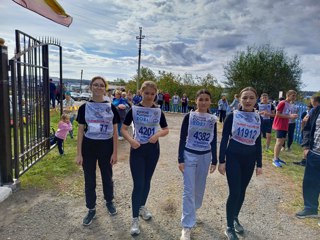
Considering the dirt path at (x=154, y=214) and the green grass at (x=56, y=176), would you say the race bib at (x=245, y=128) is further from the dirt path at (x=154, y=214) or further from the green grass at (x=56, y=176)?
the green grass at (x=56, y=176)

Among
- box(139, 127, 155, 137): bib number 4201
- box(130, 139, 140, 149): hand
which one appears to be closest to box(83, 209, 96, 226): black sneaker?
box(130, 139, 140, 149): hand

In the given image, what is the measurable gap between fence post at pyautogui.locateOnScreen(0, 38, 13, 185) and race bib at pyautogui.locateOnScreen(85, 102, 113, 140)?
181cm

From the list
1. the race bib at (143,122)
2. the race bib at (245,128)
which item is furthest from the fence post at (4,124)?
the race bib at (245,128)

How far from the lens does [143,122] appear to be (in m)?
3.28

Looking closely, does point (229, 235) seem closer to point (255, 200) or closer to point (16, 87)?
point (255, 200)

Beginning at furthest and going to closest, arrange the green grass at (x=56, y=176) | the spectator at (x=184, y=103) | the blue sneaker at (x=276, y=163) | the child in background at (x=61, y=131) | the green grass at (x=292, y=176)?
the spectator at (x=184, y=103) → the blue sneaker at (x=276, y=163) → the child in background at (x=61, y=131) → the green grass at (x=56, y=176) → the green grass at (x=292, y=176)

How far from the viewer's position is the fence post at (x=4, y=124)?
13.8ft

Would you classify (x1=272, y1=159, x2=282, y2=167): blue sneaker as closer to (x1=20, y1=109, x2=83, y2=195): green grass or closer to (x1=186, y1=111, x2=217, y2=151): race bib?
(x1=186, y1=111, x2=217, y2=151): race bib

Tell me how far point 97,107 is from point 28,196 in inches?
85.6

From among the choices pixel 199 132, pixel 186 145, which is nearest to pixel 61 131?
pixel 186 145

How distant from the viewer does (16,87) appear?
450cm

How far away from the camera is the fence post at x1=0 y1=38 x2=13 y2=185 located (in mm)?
4215

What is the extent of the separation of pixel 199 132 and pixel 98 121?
4.29ft

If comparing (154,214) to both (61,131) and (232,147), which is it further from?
(61,131)
